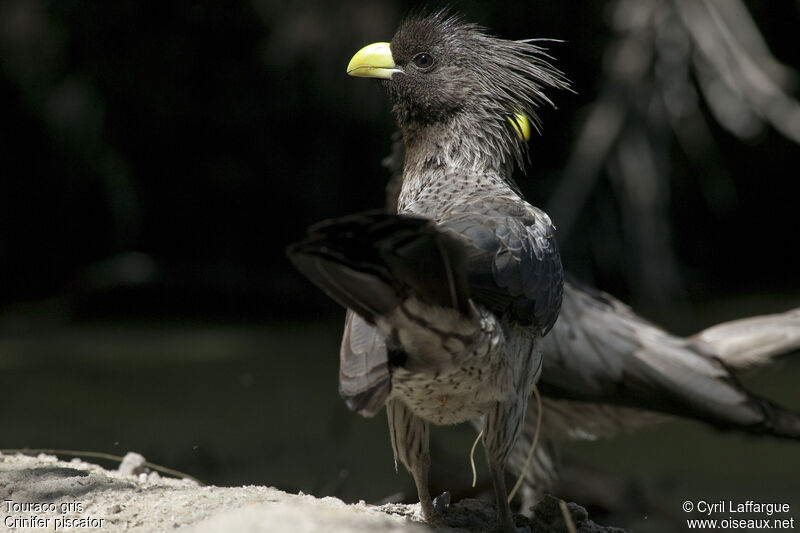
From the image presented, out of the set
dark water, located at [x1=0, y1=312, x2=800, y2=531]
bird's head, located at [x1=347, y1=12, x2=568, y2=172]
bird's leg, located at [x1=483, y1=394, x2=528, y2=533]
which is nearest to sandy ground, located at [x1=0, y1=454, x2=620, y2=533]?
bird's leg, located at [x1=483, y1=394, x2=528, y2=533]

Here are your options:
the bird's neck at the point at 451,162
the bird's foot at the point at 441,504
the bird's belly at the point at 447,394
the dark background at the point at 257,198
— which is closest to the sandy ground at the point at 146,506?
the bird's foot at the point at 441,504

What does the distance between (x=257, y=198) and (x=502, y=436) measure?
7649 millimetres

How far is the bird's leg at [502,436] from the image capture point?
11.4ft

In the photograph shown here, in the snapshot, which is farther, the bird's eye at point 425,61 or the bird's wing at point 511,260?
the bird's eye at point 425,61

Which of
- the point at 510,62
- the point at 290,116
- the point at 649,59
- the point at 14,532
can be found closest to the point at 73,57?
the point at 290,116

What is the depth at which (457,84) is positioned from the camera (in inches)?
164

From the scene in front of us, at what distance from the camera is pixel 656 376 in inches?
211

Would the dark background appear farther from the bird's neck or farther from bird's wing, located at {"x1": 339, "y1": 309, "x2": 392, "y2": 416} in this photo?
bird's wing, located at {"x1": 339, "y1": 309, "x2": 392, "y2": 416}

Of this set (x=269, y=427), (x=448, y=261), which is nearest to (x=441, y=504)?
(x=448, y=261)

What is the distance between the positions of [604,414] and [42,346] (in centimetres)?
656

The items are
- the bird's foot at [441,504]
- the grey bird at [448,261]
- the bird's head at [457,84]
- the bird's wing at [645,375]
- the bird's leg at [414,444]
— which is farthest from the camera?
the bird's wing at [645,375]

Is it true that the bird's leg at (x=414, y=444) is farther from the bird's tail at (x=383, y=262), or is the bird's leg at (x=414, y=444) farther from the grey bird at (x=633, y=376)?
the grey bird at (x=633, y=376)

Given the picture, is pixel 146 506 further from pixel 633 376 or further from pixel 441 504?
pixel 633 376

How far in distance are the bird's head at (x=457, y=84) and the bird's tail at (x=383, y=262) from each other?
128cm
